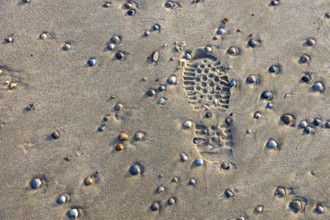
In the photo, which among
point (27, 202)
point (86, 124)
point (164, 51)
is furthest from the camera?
point (164, 51)

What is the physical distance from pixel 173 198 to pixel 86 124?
111cm

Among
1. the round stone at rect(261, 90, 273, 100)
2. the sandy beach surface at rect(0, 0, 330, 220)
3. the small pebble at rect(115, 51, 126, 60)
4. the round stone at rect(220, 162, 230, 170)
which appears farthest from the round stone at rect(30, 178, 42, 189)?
the round stone at rect(261, 90, 273, 100)

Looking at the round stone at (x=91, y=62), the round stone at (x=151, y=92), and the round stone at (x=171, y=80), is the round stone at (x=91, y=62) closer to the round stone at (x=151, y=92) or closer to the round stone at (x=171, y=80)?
the round stone at (x=151, y=92)

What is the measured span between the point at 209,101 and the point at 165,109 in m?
0.45

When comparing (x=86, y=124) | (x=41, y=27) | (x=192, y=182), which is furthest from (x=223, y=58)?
(x=41, y=27)

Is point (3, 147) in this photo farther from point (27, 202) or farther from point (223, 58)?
point (223, 58)

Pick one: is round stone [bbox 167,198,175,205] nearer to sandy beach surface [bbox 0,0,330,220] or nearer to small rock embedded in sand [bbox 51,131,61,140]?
sandy beach surface [bbox 0,0,330,220]

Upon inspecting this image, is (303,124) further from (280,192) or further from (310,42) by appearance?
(310,42)

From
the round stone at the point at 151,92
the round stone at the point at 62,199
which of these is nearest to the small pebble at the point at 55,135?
the round stone at the point at 62,199

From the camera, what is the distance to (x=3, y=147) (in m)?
3.29

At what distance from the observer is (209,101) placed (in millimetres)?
3490

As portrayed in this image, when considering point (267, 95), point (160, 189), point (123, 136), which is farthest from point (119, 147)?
point (267, 95)

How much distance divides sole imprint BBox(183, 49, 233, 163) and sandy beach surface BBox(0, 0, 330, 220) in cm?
1

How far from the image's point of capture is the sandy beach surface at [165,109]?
10.6 ft
